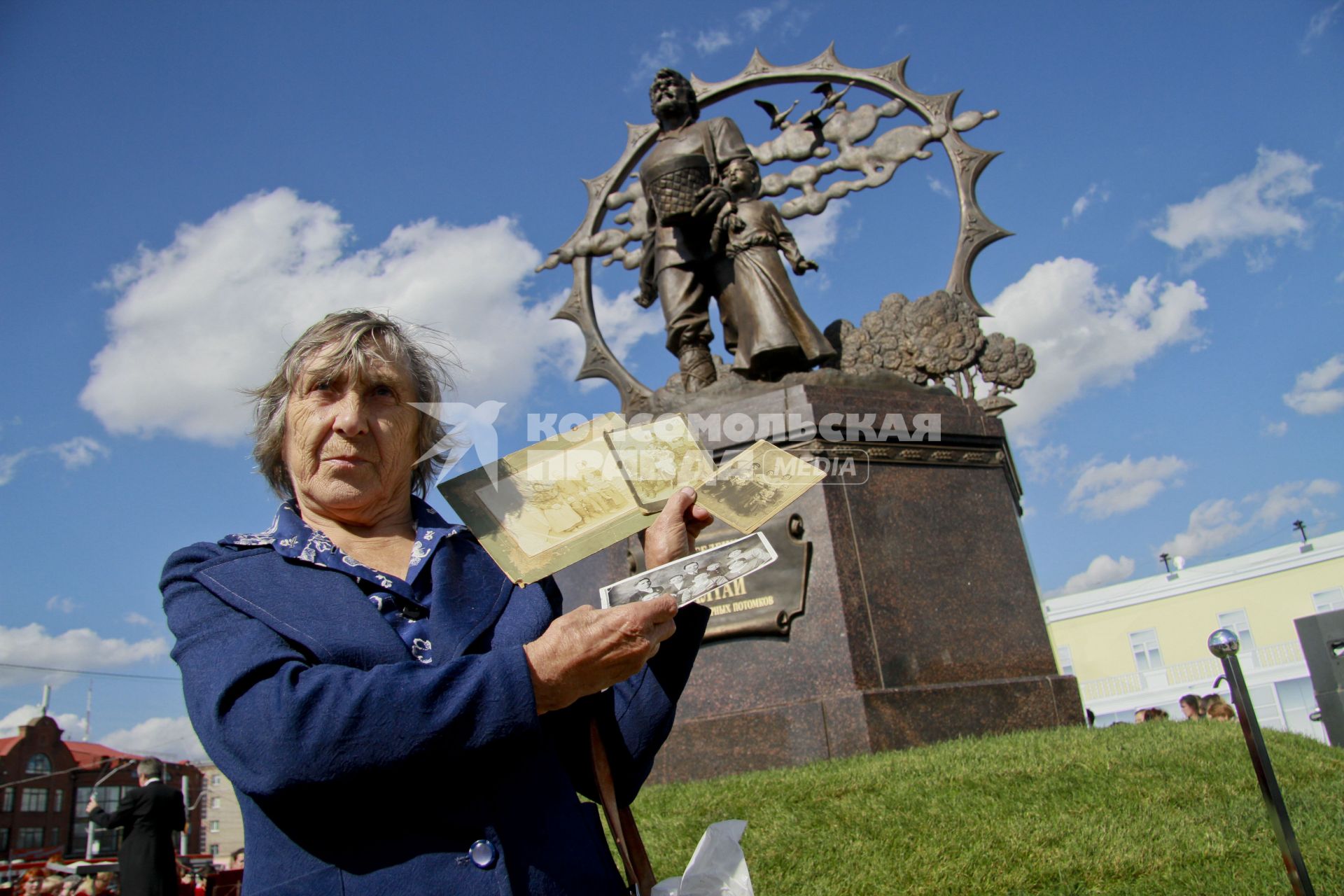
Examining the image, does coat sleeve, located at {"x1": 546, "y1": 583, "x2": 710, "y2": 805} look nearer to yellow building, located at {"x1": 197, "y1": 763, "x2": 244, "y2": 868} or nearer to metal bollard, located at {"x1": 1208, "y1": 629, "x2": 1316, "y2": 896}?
metal bollard, located at {"x1": 1208, "y1": 629, "x2": 1316, "y2": 896}

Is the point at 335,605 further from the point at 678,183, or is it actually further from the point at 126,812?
the point at 126,812

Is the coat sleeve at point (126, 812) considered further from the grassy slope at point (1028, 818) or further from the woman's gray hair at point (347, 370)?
the woman's gray hair at point (347, 370)

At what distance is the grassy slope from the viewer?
3.01 m

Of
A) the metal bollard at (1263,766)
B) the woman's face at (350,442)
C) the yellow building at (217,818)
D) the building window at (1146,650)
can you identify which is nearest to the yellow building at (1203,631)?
the building window at (1146,650)

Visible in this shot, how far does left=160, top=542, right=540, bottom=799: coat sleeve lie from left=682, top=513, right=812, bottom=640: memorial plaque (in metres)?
4.00

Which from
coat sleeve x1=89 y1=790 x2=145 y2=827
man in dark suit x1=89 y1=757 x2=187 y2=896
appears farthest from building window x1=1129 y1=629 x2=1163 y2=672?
coat sleeve x1=89 y1=790 x2=145 y2=827

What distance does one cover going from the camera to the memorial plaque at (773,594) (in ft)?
17.2

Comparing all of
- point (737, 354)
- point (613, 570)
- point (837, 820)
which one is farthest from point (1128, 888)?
point (737, 354)

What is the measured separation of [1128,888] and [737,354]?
16.1ft

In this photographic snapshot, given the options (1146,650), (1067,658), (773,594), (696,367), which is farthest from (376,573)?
(1067,658)

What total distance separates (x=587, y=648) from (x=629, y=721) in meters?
0.43

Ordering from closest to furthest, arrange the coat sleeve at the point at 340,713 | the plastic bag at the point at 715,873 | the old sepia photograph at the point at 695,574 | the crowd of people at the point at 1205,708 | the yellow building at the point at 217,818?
the coat sleeve at the point at 340,713 < the old sepia photograph at the point at 695,574 < the plastic bag at the point at 715,873 < the crowd of people at the point at 1205,708 < the yellow building at the point at 217,818

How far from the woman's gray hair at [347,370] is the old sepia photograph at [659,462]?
376 mm

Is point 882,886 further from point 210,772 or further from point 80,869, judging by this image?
point 210,772
